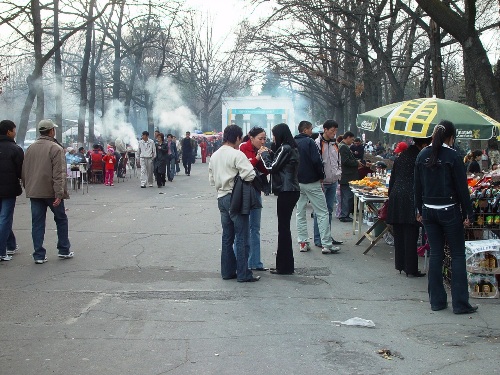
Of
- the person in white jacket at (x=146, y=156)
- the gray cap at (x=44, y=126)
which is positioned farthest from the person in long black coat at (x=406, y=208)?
the person in white jacket at (x=146, y=156)

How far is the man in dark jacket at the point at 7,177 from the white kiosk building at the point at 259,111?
26.4 m

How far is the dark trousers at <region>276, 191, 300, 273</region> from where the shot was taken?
8727 mm

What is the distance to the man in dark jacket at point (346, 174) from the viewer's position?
13812 millimetres

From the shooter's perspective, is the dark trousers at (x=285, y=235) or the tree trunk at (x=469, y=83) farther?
the tree trunk at (x=469, y=83)

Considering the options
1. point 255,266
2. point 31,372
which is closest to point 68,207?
point 255,266

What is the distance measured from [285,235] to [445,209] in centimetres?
243

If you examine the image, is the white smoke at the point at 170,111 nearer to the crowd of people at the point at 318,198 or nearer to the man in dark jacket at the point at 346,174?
the man in dark jacket at the point at 346,174

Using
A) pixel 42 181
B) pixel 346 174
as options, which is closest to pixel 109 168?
pixel 346 174

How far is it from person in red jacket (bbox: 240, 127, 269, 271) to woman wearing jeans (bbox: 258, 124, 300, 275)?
0.35ft

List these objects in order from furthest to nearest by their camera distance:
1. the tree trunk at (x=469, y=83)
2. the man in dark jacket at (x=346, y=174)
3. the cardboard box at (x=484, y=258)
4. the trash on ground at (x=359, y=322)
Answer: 1. the tree trunk at (x=469, y=83)
2. the man in dark jacket at (x=346, y=174)
3. the cardboard box at (x=484, y=258)
4. the trash on ground at (x=359, y=322)

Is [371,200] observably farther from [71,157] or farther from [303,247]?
[71,157]

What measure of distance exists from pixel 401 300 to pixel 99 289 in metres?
3.25

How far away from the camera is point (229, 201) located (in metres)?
8.23

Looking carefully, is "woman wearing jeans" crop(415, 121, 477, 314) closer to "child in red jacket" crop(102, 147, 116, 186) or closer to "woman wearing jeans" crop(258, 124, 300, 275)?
"woman wearing jeans" crop(258, 124, 300, 275)
